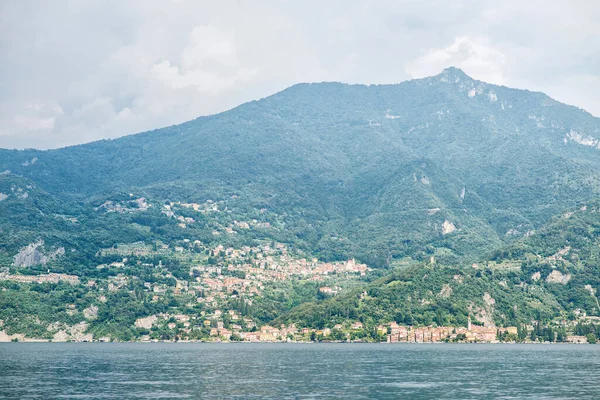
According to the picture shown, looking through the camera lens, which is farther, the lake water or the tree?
the tree

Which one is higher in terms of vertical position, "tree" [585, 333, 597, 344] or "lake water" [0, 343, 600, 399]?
"tree" [585, 333, 597, 344]

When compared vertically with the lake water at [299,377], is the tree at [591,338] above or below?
above

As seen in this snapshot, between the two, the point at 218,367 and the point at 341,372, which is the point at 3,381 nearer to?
the point at 218,367

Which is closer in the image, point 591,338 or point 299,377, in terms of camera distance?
point 299,377

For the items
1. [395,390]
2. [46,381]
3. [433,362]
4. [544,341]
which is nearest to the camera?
[395,390]

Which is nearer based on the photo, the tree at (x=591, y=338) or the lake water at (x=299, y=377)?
the lake water at (x=299, y=377)

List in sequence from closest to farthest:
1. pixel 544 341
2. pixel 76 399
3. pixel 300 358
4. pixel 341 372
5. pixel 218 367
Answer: pixel 76 399 → pixel 341 372 → pixel 218 367 → pixel 300 358 → pixel 544 341

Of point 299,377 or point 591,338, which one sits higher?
point 591,338

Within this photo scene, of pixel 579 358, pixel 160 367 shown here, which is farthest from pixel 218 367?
pixel 579 358
